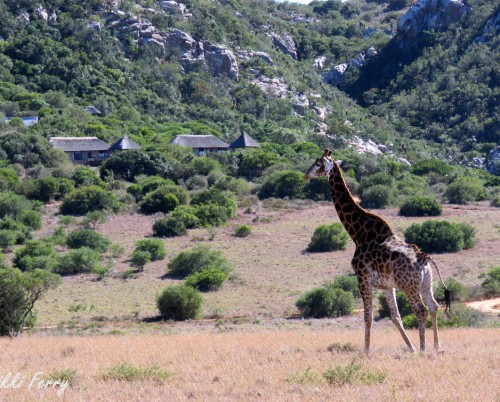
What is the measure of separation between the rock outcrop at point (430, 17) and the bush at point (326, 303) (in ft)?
334

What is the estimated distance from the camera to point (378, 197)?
181 ft

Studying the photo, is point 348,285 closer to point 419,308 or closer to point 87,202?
point 419,308

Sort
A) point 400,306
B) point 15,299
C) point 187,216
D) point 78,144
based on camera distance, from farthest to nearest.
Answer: point 78,144
point 187,216
point 400,306
point 15,299

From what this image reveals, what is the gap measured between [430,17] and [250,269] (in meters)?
97.9

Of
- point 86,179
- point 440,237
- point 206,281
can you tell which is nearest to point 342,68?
point 86,179

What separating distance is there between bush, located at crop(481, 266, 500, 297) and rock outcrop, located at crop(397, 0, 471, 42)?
321 feet

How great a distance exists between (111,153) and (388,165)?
23.1 m

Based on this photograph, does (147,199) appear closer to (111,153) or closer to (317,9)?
(111,153)

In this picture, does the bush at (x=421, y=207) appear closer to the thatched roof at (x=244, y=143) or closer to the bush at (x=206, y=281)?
the bush at (x=206, y=281)

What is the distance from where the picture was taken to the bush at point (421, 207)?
5041 centimetres

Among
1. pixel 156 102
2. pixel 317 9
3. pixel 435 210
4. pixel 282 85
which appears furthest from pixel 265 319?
pixel 317 9

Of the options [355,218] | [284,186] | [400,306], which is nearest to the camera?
[355,218]

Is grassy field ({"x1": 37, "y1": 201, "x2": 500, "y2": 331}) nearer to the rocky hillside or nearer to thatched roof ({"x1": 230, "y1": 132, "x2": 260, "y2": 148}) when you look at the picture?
thatched roof ({"x1": 230, "y1": 132, "x2": 260, "y2": 148})

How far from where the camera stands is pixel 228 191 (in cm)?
5769
